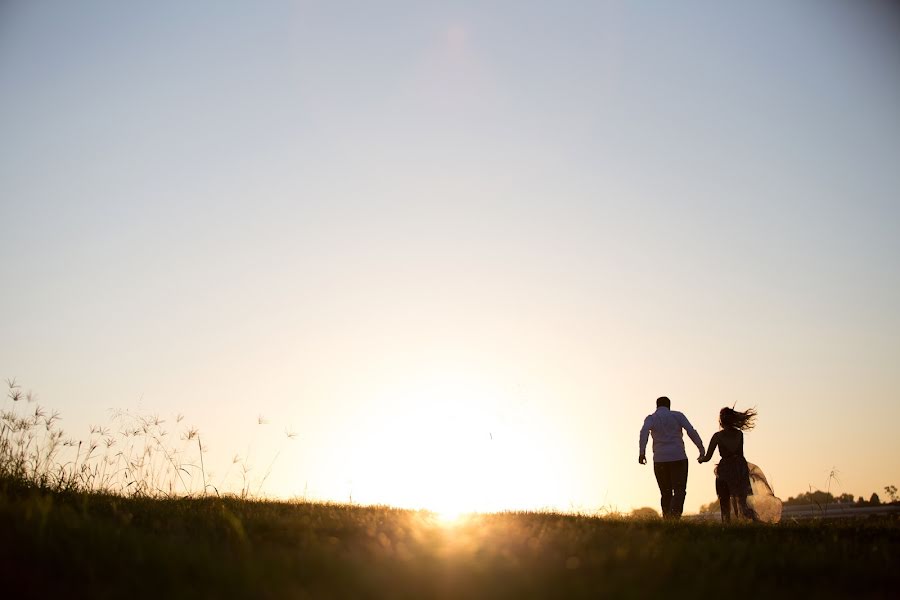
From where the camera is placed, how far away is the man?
1501 centimetres

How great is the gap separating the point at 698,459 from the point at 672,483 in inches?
27.6

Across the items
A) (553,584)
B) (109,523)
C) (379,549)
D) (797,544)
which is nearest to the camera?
(553,584)

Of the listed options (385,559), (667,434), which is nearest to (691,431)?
(667,434)

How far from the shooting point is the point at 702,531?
31.5 feet

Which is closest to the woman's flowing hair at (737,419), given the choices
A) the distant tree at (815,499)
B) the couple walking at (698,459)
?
the couple walking at (698,459)

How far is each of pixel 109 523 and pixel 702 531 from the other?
6644 millimetres

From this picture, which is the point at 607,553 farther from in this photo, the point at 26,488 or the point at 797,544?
the point at 26,488

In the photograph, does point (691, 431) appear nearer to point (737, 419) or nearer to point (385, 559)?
→ point (737, 419)

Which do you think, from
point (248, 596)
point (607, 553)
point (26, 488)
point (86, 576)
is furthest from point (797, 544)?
point (26, 488)

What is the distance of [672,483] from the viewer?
15086 mm

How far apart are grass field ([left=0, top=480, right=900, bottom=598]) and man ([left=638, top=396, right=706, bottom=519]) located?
6115 millimetres

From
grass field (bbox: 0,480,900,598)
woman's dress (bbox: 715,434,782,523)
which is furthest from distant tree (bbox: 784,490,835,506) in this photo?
grass field (bbox: 0,480,900,598)

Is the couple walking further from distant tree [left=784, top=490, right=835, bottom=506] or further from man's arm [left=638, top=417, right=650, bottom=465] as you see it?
distant tree [left=784, top=490, right=835, bottom=506]

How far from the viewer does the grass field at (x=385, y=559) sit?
16.5 feet
